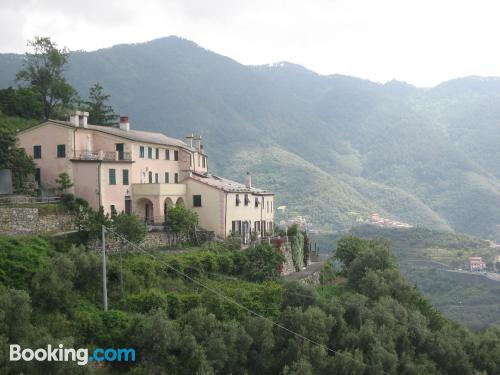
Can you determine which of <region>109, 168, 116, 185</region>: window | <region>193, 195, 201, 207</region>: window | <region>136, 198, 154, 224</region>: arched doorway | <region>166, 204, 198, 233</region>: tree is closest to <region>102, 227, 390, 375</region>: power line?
<region>166, 204, 198, 233</region>: tree

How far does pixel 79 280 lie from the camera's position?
95.2 ft

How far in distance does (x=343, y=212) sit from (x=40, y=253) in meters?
135

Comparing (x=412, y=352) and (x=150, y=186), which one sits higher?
(x=150, y=186)

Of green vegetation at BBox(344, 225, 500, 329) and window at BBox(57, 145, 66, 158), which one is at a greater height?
window at BBox(57, 145, 66, 158)

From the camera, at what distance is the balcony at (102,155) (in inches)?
1570

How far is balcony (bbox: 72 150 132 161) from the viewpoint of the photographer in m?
39.9

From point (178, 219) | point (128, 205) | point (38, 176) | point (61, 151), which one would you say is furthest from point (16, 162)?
point (178, 219)

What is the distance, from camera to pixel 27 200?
35.2 m

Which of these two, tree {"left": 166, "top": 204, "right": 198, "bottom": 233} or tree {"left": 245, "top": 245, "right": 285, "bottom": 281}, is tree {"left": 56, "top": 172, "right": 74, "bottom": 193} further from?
tree {"left": 245, "top": 245, "right": 285, "bottom": 281}

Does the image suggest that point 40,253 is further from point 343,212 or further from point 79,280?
point 343,212

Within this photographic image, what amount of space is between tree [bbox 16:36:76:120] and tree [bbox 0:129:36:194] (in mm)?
22422

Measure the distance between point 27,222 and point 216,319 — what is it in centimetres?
1290

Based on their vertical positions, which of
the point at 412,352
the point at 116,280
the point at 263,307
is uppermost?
the point at 116,280

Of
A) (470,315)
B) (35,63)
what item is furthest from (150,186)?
(470,315)
